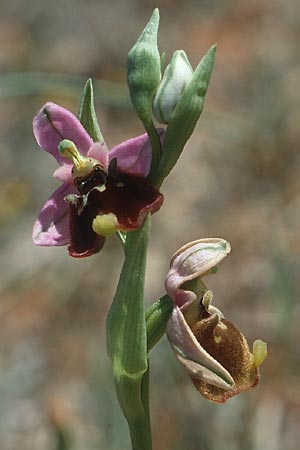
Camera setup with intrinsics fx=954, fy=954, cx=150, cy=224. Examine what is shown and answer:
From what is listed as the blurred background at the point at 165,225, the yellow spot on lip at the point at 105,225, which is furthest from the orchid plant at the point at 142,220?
the blurred background at the point at 165,225

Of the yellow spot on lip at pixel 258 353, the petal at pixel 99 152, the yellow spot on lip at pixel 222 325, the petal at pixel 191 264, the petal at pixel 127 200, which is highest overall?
the petal at pixel 99 152

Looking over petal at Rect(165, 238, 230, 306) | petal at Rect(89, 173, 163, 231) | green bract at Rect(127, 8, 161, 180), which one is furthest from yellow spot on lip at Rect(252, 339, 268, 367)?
green bract at Rect(127, 8, 161, 180)

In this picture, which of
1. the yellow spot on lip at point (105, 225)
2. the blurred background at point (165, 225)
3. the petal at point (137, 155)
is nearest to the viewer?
the yellow spot on lip at point (105, 225)

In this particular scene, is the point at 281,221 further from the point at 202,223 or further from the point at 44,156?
the point at 44,156

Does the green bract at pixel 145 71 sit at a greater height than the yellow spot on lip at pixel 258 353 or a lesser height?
greater

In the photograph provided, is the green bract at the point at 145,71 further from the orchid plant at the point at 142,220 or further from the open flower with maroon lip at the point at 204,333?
the open flower with maroon lip at the point at 204,333

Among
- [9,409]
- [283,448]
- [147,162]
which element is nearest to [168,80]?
[147,162]
